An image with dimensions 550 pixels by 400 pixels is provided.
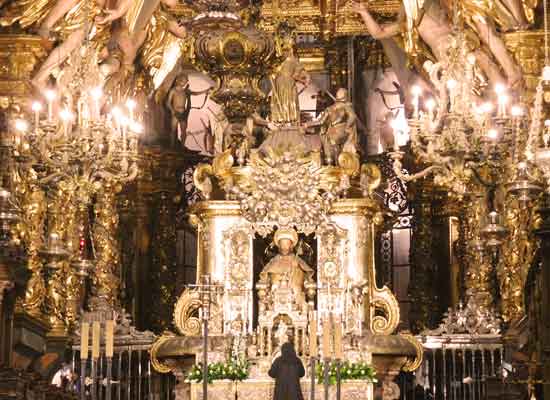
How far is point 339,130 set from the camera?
80.3 ft

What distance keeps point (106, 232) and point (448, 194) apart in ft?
18.1

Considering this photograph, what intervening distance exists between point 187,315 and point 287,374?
14.3 feet

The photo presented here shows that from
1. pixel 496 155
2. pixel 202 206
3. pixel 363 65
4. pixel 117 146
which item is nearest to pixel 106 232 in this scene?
pixel 202 206

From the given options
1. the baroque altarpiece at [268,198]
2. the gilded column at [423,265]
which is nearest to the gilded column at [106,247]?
the baroque altarpiece at [268,198]

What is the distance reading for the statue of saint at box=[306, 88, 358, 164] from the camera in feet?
79.8

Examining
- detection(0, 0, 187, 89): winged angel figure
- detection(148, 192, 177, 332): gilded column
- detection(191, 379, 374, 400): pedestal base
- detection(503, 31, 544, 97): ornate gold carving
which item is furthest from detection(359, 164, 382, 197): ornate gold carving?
detection(148, 192, 177, 332): gilded column

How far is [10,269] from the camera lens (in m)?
17.9

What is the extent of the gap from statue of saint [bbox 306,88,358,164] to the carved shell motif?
297cm

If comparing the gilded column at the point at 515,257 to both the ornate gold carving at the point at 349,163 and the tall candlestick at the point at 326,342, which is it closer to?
the ornate gold carving at the point at 349,163

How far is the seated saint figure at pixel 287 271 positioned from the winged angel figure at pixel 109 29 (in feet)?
12.2

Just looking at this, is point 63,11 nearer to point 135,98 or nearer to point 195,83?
point 135,98

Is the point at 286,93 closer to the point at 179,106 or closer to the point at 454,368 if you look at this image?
the point at 179,106

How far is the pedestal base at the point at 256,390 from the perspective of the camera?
22.2 m

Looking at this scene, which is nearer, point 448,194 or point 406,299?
point 448,194
